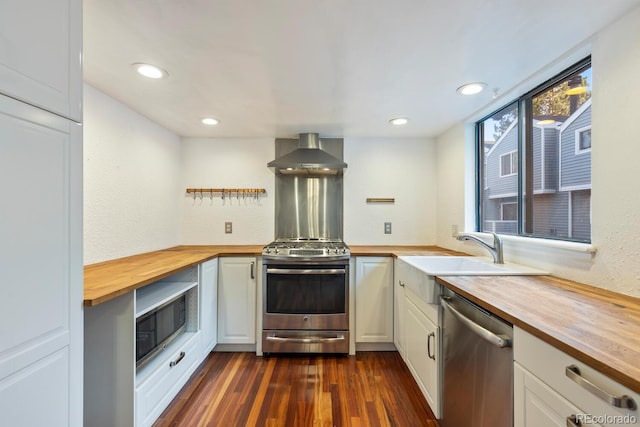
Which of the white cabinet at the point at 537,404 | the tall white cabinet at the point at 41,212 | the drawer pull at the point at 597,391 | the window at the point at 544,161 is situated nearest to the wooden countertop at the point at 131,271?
the tall white cabinet at the point at 41,212

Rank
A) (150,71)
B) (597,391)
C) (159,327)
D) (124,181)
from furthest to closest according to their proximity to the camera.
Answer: (124,181)
(159,327)
(150,71)
(597,391)

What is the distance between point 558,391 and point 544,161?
1.48 meters

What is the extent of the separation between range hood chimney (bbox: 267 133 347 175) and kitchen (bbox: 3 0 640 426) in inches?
12.2

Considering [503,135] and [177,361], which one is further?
[503,135]

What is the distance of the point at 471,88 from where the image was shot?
1.83 meters

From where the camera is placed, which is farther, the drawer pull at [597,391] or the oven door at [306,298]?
the oven door at [306,298]

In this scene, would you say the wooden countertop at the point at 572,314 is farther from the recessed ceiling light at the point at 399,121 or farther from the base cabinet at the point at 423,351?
the recessed ceiling light at the point at 399,121

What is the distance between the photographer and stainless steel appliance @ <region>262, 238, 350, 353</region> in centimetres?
238

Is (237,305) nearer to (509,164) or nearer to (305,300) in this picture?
(305,300)

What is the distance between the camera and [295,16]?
117 centimetres

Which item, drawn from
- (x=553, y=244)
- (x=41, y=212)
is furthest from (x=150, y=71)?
(x=553, y=244)

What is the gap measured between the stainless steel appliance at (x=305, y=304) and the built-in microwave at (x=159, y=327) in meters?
0.67

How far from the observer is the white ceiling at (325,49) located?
114 cm

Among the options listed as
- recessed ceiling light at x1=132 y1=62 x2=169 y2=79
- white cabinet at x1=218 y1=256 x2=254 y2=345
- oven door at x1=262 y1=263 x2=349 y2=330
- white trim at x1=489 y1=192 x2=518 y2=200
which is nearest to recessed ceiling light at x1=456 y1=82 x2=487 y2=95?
white trim at x1=489 y1=192 x2=518 y2=200
